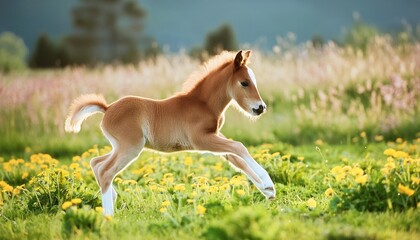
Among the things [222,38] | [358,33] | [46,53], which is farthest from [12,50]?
[358,33]

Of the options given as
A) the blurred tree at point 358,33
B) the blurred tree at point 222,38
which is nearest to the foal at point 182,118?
the blurred tree at point 358,33

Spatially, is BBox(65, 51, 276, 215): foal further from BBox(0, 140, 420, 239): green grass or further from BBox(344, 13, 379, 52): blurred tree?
BBox(344, 13, 379, 52): blurred tree

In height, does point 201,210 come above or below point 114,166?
below

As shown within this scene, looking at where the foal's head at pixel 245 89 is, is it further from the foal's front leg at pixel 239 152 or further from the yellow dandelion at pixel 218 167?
the yellow dandelion at pixel 218 167

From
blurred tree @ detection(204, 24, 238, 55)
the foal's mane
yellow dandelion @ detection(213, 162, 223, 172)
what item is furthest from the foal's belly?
blurred tree @ detection(204, 24, 238, 55)

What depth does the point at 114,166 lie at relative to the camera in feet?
18.4

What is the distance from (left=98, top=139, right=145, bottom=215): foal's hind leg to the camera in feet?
18.4

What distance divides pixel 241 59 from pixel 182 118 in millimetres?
812

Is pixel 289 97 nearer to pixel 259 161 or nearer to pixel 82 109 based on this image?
pixel 259 161

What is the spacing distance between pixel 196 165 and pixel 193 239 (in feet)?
12.2

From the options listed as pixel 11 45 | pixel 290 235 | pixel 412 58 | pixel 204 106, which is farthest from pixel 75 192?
pixel 11 45

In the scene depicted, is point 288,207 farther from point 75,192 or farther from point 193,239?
point 75,192

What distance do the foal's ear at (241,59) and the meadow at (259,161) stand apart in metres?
1.17

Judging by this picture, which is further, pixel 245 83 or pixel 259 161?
pixel 259 161
